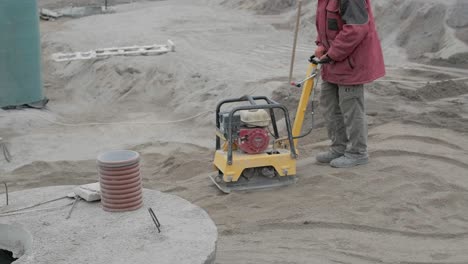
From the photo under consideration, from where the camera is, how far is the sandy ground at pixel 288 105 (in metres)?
4.54

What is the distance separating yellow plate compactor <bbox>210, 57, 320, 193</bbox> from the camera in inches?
211

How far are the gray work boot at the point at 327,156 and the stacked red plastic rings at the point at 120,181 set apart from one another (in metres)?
2.51

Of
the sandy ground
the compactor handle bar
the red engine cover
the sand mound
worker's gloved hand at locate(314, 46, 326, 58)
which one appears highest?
worker's gloved hand at locate(314, 46, 326, 58)

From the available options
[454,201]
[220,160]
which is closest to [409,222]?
[454,201]

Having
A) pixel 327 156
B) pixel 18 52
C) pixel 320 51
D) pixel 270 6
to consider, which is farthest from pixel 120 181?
pixel 270 6

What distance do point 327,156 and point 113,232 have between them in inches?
115

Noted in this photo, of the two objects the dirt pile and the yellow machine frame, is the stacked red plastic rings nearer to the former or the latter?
the yellow machine frame

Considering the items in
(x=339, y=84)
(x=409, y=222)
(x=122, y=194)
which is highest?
(x=339, y=84)

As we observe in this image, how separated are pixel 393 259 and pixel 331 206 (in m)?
0.93

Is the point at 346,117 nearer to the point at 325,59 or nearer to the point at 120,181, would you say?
the point at 325,59

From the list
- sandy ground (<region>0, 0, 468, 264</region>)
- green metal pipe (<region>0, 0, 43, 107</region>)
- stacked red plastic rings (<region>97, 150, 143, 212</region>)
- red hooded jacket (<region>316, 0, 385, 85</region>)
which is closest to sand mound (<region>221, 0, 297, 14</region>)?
sandy ground (<region>0, 0, 468, 264</region>)

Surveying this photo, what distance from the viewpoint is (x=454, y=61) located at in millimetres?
9648

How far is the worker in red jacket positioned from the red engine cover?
83 centimetres

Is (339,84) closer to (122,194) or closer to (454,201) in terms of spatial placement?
(454,201)
